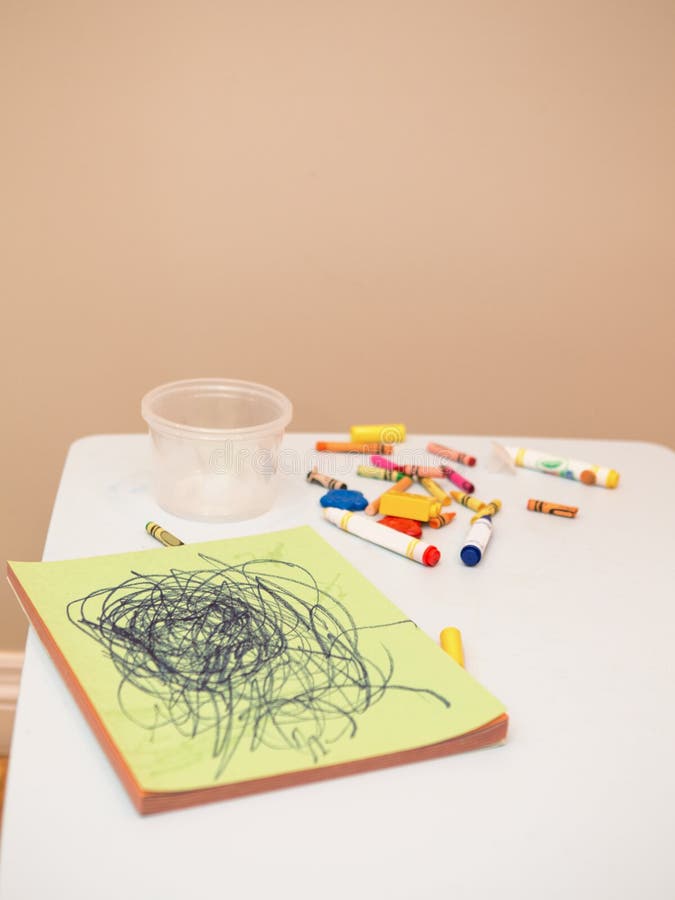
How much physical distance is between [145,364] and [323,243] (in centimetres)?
31

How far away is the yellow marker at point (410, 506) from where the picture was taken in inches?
32.9

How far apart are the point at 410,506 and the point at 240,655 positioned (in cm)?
28

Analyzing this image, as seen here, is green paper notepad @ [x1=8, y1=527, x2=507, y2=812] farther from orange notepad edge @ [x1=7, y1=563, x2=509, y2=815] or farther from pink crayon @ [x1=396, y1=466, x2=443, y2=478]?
pink crayon @ [x1=396, y1=466, x2=443, y2=478]

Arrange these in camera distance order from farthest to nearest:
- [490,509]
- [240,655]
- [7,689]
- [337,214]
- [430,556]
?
[7,689] → [337,214] → [490,509] → [430,556] → [240,655]

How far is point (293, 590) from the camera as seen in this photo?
2.25ft

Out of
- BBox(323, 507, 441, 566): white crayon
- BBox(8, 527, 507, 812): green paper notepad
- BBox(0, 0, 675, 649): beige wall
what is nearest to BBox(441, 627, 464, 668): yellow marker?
BBox(8, 527, 507, 812): green paper notepad

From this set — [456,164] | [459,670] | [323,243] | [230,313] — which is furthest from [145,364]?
[459,670]

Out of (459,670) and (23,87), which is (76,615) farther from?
(23,87)

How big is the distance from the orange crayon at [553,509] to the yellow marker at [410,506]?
96 mm

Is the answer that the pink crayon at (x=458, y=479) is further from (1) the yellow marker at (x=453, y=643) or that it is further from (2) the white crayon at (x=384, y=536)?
(1) the yellow marker at (x=453, y=643)

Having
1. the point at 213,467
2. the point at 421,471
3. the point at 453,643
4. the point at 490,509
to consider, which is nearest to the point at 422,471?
the point at 421,471

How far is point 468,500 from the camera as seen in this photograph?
2.91ft

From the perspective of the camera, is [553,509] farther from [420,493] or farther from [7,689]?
[7,689]

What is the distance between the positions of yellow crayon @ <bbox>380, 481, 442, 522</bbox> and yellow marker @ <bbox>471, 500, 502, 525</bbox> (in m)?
0.04
